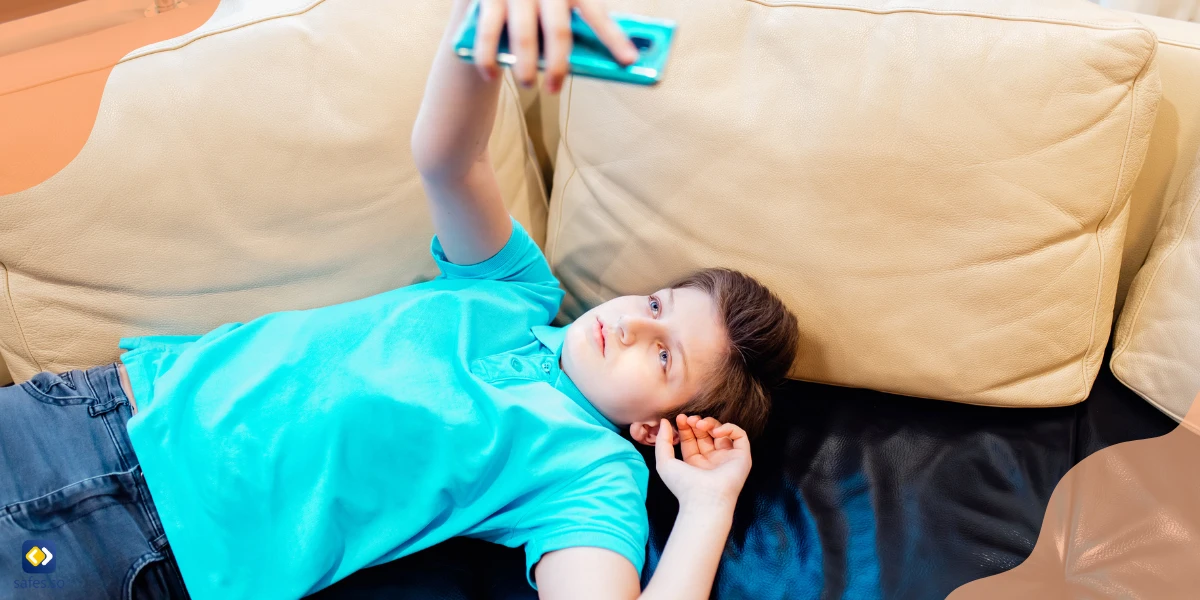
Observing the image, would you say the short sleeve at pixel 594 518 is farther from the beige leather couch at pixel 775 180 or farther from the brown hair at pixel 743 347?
the beige leather couch at pixel 775 180

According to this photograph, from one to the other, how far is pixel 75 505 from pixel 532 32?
2.62ft

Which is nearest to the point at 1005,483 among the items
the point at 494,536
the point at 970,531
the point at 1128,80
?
the point at 970,531

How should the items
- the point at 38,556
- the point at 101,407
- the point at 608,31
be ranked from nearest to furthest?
the point at 608,31 → the point at 38,556 → the point at 101,407

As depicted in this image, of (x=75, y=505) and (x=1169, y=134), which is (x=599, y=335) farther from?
(x=1169, y=134)

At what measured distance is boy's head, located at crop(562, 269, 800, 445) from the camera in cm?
113

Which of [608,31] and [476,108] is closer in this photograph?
[608,31]

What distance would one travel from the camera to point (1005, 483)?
117 cm

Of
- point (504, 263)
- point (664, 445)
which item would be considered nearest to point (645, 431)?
point (664, 445)

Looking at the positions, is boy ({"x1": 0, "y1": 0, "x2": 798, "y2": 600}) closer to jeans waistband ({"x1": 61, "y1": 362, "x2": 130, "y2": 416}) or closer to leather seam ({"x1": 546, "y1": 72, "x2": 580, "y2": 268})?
jeans waistband ({"x1": 61, "y1": 362, "x2": 130, "y2": 416})

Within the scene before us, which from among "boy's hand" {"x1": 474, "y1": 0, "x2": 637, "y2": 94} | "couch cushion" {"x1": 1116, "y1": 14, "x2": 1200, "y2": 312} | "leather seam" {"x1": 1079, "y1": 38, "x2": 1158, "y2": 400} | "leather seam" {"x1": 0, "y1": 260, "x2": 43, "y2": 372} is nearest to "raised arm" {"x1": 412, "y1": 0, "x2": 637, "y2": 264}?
"boy's hand" {"x1": 474, "y1": 0, "x2": 637, "y2": 94}

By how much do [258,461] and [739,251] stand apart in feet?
2.39

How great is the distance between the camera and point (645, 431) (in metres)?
1.18

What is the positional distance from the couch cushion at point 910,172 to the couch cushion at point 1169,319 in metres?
0.06

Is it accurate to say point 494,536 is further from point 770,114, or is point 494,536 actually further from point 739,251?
point 770,114
